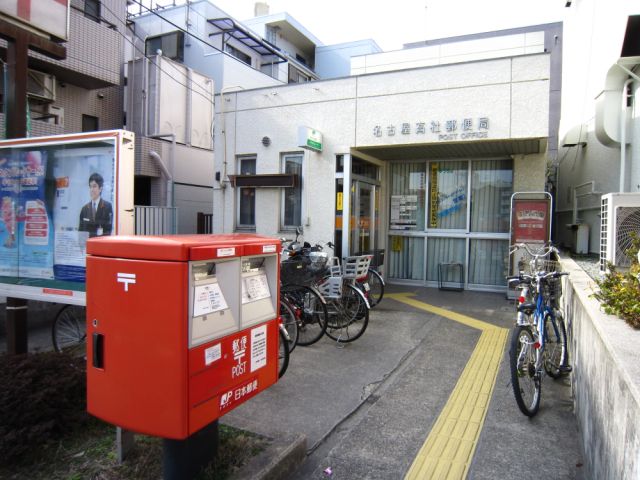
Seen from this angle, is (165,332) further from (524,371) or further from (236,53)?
(236,53)

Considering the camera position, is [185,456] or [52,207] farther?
[52,207]

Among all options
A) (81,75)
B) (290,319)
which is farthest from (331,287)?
(81,75)

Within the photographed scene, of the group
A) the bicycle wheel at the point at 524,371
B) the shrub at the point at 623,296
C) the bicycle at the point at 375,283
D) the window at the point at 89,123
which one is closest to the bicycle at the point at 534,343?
the bicycle wheel at the point at 524,371

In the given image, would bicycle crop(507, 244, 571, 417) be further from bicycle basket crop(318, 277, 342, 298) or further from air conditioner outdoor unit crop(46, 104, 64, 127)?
air conditioner outdoor unit crop(46, 104, 64, 127)

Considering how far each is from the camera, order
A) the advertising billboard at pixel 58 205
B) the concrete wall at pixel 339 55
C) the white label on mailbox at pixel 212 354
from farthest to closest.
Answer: the concrete wall at pixel 339 55 < the advertising billboard at pixel 58 205 < the white label on mailbox at pixel 212 354

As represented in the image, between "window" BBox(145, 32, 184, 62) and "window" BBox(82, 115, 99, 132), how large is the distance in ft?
18.5

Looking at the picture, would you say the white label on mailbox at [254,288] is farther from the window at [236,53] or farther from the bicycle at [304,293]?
the window at [236,53]

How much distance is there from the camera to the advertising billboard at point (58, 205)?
11.5 feet

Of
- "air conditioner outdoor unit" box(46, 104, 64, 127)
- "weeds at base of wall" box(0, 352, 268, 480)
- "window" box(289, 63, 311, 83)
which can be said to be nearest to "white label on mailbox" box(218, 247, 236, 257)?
"weeds at base of wall" box(0, 352, 268, 480)

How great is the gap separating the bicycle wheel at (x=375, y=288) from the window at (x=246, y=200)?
265cm

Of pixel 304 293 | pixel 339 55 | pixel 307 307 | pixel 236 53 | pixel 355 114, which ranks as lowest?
pixel 307 307

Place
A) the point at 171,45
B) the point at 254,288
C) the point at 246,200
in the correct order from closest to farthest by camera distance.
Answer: the point at 254,288, the point at 246,200, the point at 171,45

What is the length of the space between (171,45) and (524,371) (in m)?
18.0

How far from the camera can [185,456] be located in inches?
93.2
